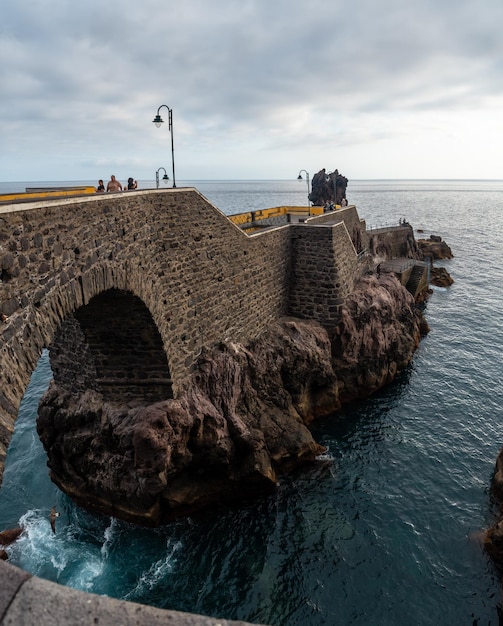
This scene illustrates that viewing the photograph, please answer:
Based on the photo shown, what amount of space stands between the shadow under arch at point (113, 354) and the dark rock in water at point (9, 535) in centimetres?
593

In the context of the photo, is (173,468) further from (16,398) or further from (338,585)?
(16,398)

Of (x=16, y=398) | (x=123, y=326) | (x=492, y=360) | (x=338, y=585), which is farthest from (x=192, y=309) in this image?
(x=492, y=360)

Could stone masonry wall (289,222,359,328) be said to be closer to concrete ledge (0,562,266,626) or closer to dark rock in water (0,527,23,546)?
dark rock in water (0,527,23,546)

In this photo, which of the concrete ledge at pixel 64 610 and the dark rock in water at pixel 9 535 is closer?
the concrete ledge at pixel 64 610

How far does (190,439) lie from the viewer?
1864 cm

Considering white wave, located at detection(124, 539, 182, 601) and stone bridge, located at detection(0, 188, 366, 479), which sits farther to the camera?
white wave, located at detection(124, 539, 182, 601)

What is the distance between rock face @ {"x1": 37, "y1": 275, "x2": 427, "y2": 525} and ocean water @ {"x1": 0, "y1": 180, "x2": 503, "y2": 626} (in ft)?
2.74

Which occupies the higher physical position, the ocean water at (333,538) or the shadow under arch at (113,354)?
the shadow under arch at (113,354)

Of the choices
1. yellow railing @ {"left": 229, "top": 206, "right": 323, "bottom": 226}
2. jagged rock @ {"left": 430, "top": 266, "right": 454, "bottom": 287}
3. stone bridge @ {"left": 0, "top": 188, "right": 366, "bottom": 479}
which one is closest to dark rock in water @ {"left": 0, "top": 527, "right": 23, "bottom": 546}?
stone bridge @ {"left": 0, "top": 188, "right": 366, "bottom": 479}

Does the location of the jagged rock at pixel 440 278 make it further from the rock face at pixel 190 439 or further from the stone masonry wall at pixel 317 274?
the rock face at pixel 190 439

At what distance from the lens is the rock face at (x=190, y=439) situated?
17.8m

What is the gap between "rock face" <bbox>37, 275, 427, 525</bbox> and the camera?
58.5 feet

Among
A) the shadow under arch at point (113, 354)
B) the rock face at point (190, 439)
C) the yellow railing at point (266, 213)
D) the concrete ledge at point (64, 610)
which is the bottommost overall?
the rock face at point (190, 439)

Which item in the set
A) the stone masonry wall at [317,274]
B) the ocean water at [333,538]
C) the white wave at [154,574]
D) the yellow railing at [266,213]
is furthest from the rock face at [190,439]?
the yellow railing at [266,213]
